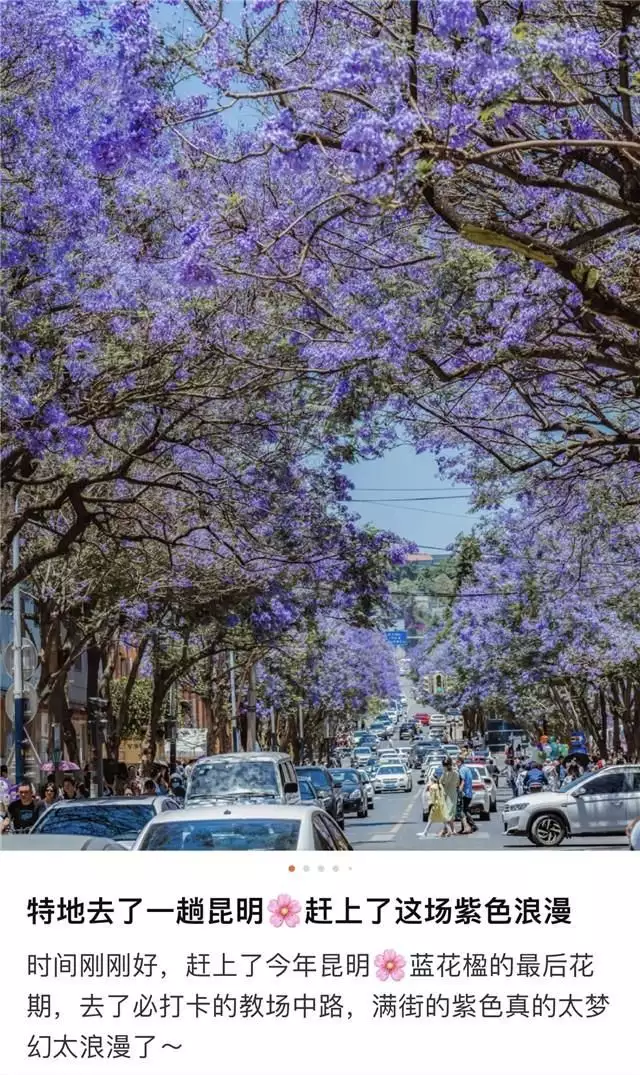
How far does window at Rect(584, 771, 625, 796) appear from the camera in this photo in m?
29.7

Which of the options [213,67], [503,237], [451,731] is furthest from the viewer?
[451,731]

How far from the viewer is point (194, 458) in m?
24.6

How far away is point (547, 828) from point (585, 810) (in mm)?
739

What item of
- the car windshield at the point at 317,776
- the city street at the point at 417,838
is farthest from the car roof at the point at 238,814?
the car windshield at the point at 317,776

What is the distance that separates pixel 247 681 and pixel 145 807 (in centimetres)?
4747

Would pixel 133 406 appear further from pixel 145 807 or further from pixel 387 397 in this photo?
pixel 145 807

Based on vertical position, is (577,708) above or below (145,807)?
above

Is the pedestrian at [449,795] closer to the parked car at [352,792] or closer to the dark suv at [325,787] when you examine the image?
the dark suv at [325,787]

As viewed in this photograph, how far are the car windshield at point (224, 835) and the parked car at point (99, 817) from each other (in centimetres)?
561
